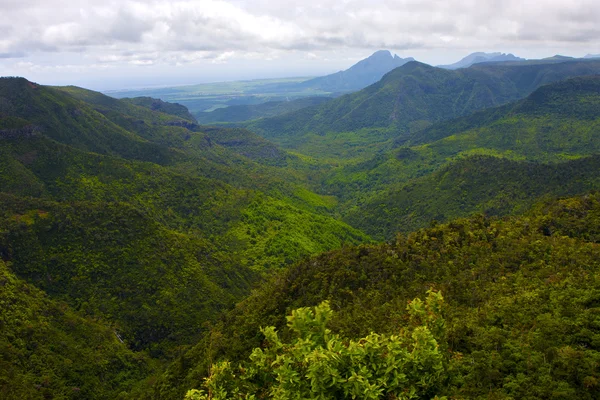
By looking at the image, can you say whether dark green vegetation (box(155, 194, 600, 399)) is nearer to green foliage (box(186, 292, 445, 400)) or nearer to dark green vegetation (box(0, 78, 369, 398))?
green foliage (box(186, 292, 445, 400))

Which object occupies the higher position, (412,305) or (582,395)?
(412,305)

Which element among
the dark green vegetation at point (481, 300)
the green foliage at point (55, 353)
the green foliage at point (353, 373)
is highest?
the green foliage at point (353, 373)

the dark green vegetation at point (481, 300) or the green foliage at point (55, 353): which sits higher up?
the dark green vegetation at point (481, 300)

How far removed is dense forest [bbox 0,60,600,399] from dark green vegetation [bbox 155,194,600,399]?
177 mm

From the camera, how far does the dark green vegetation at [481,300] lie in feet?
60.6

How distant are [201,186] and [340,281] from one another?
282 feet

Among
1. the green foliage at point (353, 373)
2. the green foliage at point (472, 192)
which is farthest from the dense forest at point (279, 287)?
the green foliage at point (472, 192)

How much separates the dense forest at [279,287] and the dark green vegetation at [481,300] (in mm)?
177

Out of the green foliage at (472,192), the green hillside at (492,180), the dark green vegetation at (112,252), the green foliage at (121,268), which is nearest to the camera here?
the dark green vegetation at (112,252)

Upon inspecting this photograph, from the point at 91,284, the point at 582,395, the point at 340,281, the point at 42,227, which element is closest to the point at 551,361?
the point at 582,395

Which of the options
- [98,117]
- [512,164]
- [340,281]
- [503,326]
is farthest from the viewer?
[98,117]

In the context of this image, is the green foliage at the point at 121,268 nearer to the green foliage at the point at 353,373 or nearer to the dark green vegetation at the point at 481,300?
the dark green vegetation at the point at 481,300

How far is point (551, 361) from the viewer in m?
19.2

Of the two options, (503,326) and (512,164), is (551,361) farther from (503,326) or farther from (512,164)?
(512,164)
